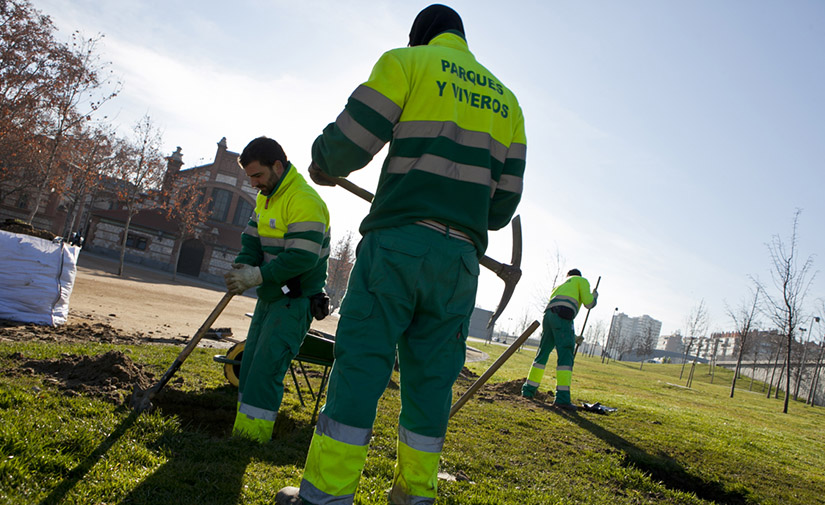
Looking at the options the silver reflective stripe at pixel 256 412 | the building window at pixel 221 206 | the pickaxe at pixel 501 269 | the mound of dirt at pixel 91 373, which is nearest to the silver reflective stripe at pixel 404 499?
the pickaxe at pixel 501 269

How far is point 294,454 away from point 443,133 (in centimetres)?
230

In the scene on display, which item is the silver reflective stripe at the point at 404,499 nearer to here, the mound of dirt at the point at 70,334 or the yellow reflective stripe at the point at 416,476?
the yellow reflective stripe at the point at 416,476

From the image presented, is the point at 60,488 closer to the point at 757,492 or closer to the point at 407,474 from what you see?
the point at 407,474

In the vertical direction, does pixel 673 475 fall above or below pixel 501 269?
below

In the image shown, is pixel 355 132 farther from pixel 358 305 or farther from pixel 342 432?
pixel 342 432

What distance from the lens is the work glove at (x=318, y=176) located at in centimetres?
262

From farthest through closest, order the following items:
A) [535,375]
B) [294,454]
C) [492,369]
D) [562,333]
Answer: [535,375] → [562,333] → [492,369] → [294,454]

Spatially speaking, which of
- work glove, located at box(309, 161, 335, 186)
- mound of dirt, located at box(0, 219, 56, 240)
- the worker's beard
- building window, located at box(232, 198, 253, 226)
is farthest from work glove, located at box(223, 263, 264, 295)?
building window, located at box(232, 198, 253, 226)

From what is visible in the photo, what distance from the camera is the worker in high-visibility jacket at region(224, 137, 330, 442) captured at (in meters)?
3.37

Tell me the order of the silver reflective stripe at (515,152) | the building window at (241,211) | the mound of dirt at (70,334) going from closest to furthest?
the silver reflective stripe at (515,152) → the mound of dirt at (70,334) → the building window at (241,211)

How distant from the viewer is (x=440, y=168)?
2.08 meters

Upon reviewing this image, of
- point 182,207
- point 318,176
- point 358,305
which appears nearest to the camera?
point 358,305

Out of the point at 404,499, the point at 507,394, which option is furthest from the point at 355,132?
the point at 507,394

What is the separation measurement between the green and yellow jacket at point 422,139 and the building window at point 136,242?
39508 mm
